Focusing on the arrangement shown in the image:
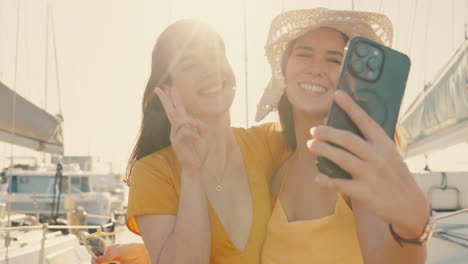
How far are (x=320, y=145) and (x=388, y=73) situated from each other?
0.33 meters

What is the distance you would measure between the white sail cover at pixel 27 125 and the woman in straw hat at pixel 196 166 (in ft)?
11.3

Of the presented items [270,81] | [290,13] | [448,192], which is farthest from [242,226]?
[448,192]

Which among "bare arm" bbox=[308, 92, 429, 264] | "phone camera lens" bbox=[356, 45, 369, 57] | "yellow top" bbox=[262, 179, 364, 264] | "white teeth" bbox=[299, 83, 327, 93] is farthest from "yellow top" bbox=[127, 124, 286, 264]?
"phone camera lens" bbox=[356, 45, 369, 57]

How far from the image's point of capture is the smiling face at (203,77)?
6.33 ft

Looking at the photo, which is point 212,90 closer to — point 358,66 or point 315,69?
point 315,69

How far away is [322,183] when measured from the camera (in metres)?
1.03

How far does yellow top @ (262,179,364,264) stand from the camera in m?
1.74

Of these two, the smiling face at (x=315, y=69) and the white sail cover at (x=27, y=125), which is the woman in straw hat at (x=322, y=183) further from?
the white sail cover at (x=27, y=125)

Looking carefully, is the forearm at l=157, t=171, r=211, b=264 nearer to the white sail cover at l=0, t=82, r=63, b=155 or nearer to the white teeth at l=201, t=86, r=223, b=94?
the white teeth at l=201, t=86, r=223, b=94

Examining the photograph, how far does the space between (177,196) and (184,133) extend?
0.41 m

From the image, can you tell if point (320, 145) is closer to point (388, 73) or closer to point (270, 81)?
point (388, 73)

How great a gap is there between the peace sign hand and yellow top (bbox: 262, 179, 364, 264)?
484 mm

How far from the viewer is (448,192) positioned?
709 centimetres

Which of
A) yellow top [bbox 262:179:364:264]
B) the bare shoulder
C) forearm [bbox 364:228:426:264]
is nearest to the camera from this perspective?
forearm [bbox 364:228:426:264]
